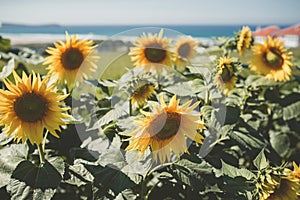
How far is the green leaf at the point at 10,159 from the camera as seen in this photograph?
4.16 feet

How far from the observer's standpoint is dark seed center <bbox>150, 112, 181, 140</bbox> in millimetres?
1160

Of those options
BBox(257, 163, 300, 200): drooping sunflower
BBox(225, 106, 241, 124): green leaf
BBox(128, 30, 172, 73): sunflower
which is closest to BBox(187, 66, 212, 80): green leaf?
BBox(225, 106, 241, 124): green leaf

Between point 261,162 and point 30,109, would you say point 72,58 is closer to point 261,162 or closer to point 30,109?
point 30,109

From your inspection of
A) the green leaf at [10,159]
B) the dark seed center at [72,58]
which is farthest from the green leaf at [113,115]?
the dark seed center at [72,58]

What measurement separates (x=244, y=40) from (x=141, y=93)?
0.77 m

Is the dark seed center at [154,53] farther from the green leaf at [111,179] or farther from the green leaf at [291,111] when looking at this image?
the green leaf at [111,179]

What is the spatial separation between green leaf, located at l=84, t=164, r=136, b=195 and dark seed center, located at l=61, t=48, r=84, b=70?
0.60 m

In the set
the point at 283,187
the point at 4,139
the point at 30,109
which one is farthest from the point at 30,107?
the point at 283,187

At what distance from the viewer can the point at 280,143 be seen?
6.48 feet

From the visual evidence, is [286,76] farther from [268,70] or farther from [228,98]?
[228,98]

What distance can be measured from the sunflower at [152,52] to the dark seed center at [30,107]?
75 centimetres

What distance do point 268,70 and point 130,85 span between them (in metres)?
0.98

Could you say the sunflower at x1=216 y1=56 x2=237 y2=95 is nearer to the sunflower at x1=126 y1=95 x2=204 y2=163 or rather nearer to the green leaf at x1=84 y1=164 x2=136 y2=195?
the sunflower at x1=126 y1=95 x2=204 y2=163

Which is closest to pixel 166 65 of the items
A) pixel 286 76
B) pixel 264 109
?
pixel 264 109
